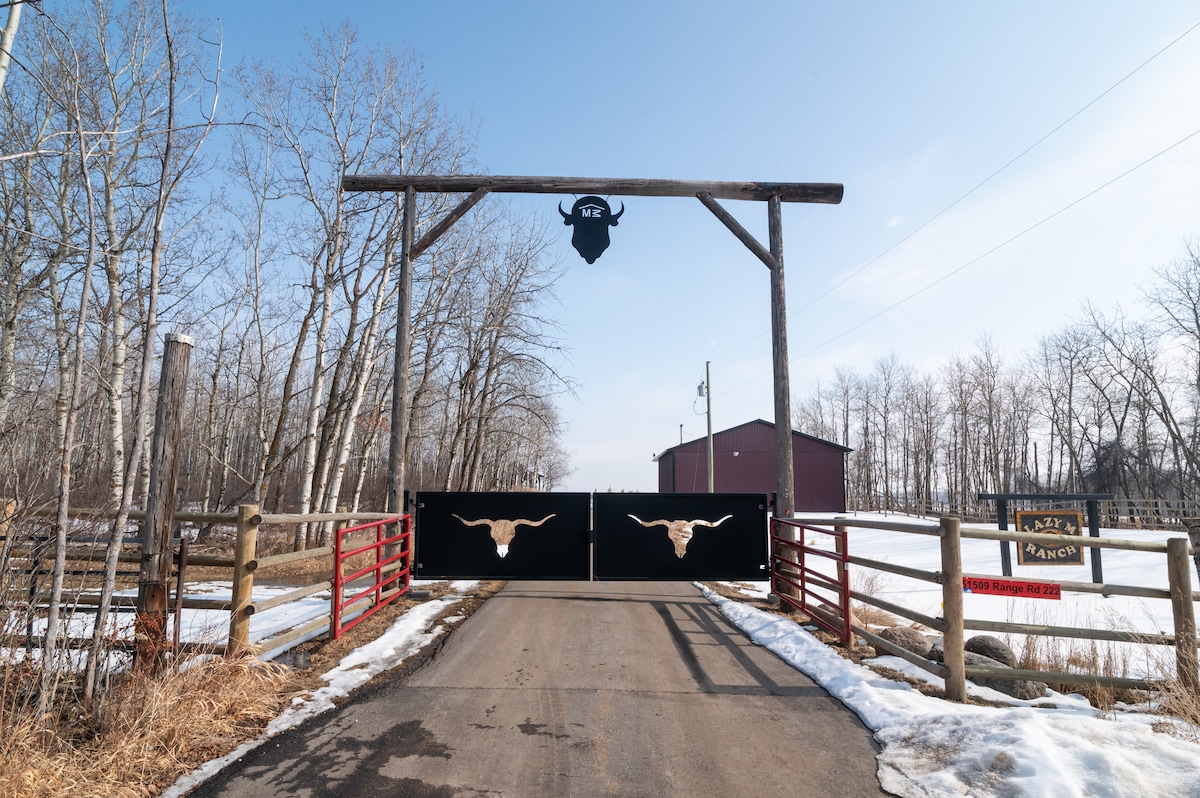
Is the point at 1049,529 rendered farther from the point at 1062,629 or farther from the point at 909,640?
the point at 1062,629

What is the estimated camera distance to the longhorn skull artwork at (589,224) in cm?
957

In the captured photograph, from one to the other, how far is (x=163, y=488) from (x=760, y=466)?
130 feet

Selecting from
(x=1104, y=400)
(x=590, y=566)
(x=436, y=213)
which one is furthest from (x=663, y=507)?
(x=1104, y=400)

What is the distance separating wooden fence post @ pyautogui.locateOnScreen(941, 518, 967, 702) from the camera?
462 cm

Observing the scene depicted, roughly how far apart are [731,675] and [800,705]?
77cm

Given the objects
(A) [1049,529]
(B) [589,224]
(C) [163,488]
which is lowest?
(A) [1049,529]

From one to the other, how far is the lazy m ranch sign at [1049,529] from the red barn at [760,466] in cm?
2510

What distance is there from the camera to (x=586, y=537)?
8.77 meters

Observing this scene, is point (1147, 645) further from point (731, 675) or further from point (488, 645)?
point (488, 645)

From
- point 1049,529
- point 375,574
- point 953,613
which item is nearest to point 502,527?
point 375,574

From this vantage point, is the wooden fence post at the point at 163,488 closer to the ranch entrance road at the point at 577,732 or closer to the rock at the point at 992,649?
the ranch entrance road at the point at 577,732

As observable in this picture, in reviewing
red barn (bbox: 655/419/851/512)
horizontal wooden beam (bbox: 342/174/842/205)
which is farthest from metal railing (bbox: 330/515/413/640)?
red barn (bbox: 655/419/851/512)

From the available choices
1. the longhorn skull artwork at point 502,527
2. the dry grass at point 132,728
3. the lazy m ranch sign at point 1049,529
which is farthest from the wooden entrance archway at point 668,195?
the lazy m ranch sign at point 1049,529

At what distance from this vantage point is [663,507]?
891 centimetres
